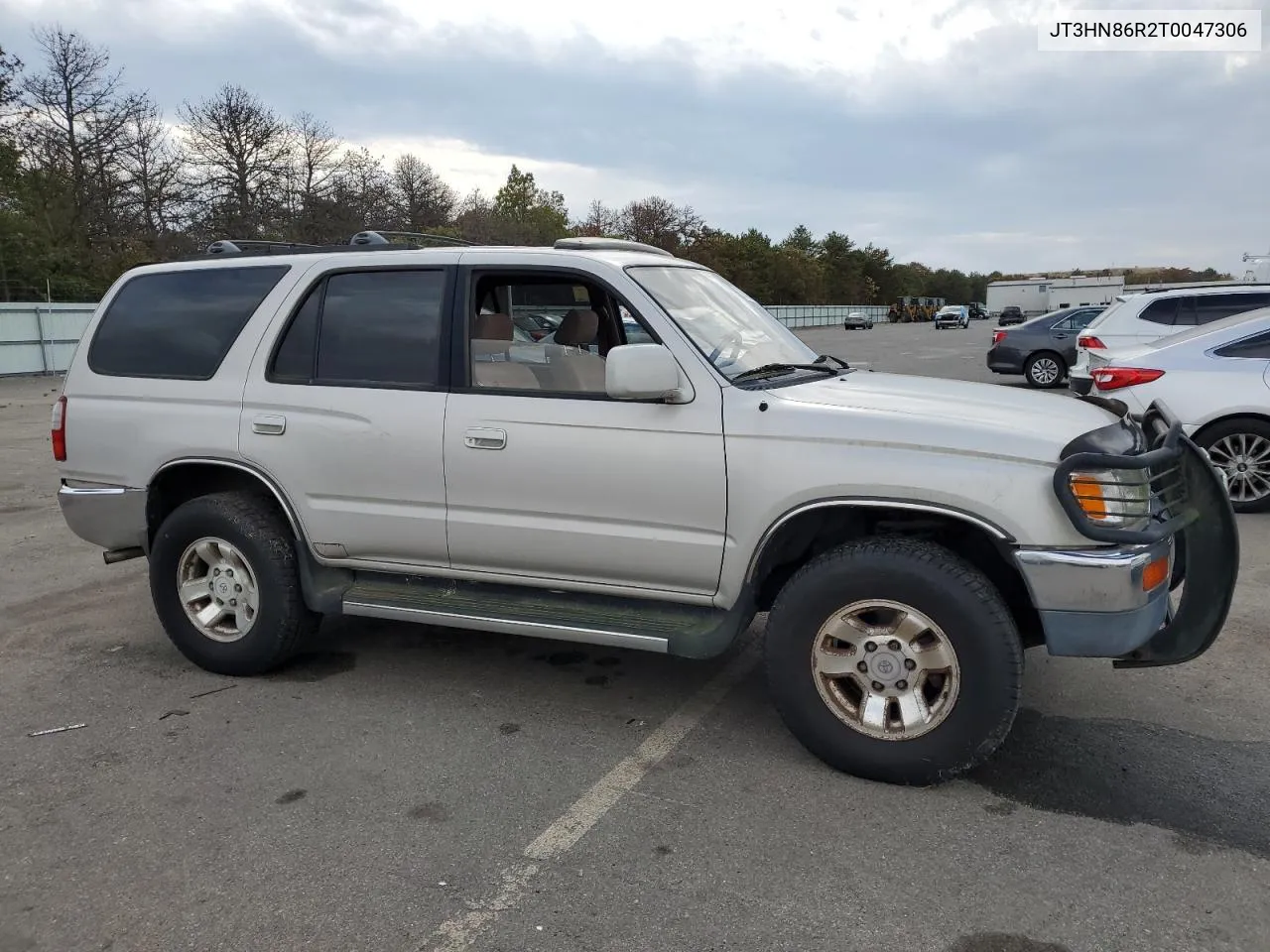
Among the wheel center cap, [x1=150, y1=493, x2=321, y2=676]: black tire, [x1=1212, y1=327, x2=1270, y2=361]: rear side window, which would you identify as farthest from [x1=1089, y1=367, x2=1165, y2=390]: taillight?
[x1=150, y1=493, x2=321, y2=676]: black tire

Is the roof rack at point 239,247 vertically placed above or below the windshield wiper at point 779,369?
above

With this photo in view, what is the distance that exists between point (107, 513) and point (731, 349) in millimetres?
3124

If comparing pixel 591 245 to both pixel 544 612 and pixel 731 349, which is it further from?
pixel 544 612

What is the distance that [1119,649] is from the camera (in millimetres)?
3281

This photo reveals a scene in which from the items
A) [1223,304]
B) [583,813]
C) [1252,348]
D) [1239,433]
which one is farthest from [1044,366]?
[583,813]

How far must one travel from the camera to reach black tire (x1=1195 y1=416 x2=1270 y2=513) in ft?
24.9

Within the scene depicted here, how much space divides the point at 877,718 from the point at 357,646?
9.27ft

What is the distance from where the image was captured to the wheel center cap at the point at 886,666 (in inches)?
137

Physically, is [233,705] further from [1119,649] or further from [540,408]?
[1119,649]

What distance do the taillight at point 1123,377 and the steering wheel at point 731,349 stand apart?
5.01 m

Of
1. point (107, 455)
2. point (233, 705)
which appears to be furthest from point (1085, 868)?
point (107, 455)

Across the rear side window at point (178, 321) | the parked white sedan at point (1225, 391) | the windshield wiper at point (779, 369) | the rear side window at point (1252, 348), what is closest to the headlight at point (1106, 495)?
the windshield wiper at point (779, 369)

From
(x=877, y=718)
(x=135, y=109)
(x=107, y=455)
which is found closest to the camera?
(x=877, y=718)

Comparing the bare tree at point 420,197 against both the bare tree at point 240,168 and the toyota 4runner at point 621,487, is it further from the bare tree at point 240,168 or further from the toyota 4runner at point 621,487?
the toyota 4runner at point 621,487
